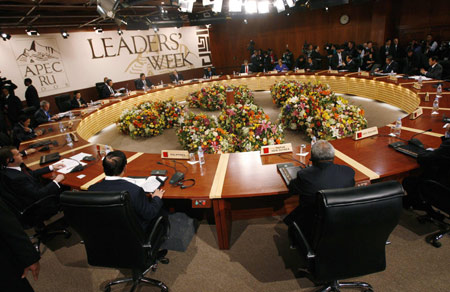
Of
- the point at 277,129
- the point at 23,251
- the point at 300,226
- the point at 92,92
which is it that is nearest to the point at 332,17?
the point at 277,129

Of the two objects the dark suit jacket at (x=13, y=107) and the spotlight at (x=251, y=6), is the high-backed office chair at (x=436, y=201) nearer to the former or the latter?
the spotlight at (x=251, y=6)

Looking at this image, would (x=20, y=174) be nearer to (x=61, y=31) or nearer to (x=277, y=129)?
(x=277, y=129)

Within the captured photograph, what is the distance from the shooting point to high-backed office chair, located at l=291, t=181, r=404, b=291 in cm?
121

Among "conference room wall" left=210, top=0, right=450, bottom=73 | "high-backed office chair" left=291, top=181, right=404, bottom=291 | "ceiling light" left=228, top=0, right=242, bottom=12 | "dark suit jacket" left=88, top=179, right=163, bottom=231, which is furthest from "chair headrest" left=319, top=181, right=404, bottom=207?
"conference room wall" left=210, top=0, right=450, bottom=73

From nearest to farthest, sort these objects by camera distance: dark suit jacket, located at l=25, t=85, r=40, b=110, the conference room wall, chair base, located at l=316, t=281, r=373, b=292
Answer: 1. chair base, located at l=316, t=281, r=373, b=292
2. dark suit jacket, located at l=25, t=85, r=40, b=110
3. the conference room wall

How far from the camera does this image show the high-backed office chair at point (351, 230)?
3.98 feet

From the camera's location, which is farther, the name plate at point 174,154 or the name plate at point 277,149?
the name plate at point 174,154

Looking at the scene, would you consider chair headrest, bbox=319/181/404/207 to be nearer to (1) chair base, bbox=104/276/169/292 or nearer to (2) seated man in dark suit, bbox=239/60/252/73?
(1) chair base, bbox=104/276/169/292

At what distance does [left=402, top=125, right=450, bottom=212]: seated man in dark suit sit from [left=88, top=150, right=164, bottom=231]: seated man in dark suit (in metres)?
2.20

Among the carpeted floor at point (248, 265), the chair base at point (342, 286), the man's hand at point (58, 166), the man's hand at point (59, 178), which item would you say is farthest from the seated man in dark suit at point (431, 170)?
the man's hand at point (58, 166)


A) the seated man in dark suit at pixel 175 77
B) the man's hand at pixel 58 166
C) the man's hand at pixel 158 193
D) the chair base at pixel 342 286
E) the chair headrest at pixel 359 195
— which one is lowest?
the chair base at pixel 342 286

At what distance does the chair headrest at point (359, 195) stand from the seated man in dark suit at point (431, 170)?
110 cm

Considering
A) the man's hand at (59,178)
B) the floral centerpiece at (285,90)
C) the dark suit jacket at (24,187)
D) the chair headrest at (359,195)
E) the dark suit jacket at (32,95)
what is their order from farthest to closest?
the dark suit jacket at (32,95)
the floral centerpiece at (285,90)
the man's hand at (59,178)
the dark suit jacket at (24,187)
the chair headrest at (359,195)

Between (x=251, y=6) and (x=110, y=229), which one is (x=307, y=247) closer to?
(x=110, y=229)
